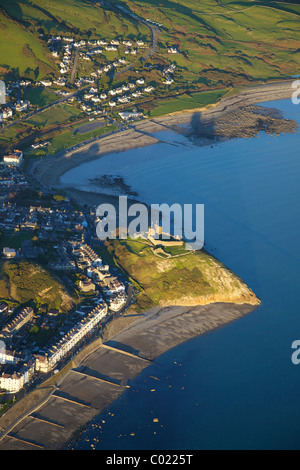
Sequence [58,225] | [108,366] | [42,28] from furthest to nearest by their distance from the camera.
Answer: [42,28], [58,225], [108,366]

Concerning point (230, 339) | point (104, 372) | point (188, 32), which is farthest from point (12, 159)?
point (188, 32)

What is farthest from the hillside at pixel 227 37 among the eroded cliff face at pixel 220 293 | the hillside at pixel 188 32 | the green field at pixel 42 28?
the eroded cliff face at pixel 220 293

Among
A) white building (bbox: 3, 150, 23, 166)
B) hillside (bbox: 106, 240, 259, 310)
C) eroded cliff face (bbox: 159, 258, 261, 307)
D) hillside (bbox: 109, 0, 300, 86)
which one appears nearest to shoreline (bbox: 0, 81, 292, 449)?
eroded cliff face (bbox: 159, 258, 261, 307)

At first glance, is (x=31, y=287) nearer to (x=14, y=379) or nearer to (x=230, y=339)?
(x=14, y=379)

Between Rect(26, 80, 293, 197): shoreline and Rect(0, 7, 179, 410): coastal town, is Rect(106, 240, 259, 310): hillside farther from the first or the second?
Rect(26, 80, 293, 197): shoreline

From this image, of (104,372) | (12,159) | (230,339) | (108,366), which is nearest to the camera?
(104,372)

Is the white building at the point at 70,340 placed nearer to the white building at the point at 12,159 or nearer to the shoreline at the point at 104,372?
the shoreline at the point at 104,372
